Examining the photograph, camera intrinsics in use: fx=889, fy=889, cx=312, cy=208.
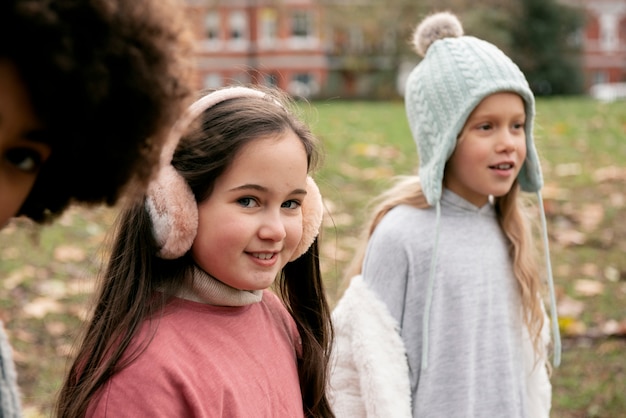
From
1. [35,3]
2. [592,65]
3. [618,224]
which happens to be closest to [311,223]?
[35,3]

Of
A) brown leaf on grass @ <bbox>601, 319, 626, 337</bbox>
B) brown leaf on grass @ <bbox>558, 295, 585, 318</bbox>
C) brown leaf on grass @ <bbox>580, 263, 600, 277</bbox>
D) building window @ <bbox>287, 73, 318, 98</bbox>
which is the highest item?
brown leaf on grass @ <bbox>580, 263, 600, 277</bbox>

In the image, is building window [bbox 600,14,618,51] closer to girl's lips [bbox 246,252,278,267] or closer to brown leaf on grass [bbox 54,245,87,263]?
brown leaf on grass [bbox 54,245,87,263]

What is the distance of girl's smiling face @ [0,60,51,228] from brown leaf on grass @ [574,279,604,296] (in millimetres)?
5010

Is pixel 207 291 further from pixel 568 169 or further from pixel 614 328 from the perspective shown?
pixel 568 169

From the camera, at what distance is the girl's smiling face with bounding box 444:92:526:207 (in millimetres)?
3104

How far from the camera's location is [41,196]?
1419 millimetres

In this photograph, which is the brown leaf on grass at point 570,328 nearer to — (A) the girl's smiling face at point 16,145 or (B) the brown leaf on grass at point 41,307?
(B) the brown leaf on grass at point 41,307

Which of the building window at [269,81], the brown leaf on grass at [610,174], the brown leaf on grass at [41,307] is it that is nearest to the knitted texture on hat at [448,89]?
the building window at [269,81]

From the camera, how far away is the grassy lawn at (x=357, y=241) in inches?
174

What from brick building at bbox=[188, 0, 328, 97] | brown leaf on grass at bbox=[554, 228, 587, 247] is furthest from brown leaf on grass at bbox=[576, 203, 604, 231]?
brick building at bbox=[188, 0, 328, 97]

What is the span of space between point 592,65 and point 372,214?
4415cm

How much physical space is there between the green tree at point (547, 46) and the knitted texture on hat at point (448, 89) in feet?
98.2

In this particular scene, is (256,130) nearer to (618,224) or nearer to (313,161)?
(313,161)

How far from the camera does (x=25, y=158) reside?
131 cm
